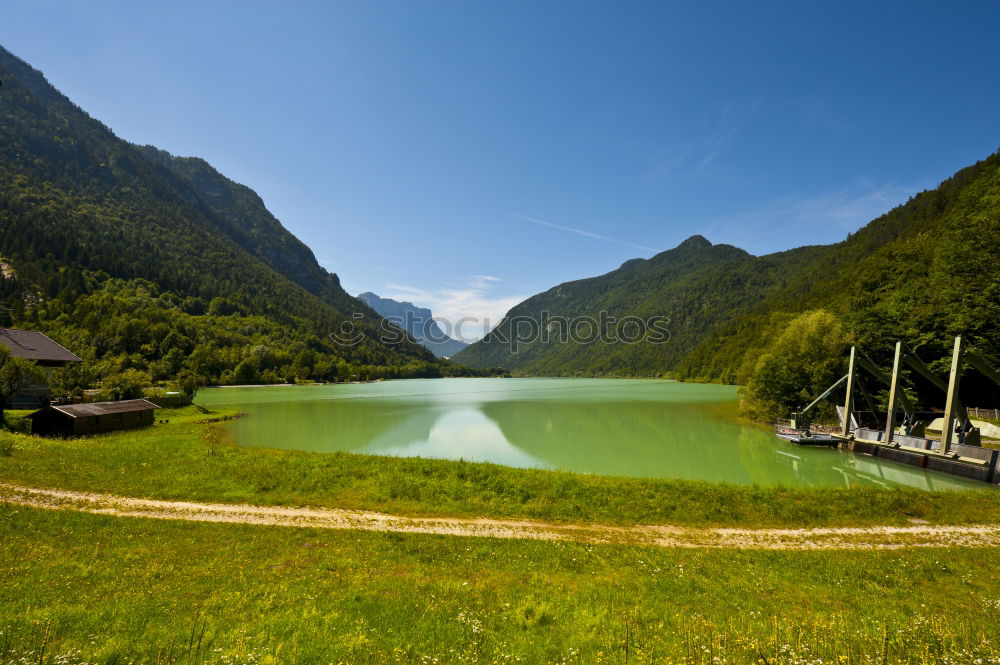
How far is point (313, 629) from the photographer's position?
6.91 metres

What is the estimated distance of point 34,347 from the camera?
156ft

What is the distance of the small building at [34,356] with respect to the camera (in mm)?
42688

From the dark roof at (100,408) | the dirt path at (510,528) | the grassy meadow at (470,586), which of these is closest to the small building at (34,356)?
the dark roof at (100,408)

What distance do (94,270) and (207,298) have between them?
126ft

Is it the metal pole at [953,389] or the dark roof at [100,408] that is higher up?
the metal pole at [953,389]

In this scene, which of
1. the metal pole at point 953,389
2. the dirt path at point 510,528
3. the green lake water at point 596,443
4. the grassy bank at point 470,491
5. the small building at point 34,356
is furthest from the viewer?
the small building at point 34,356

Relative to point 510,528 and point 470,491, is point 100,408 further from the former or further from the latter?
point 510,528

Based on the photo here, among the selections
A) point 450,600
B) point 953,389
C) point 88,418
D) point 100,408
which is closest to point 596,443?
point 953,389

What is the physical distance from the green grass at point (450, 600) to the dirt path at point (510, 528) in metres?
1.22

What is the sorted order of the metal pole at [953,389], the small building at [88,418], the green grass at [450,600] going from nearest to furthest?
the green grass at [450,600], the metal pole at [953,389], the small building at [88,418]

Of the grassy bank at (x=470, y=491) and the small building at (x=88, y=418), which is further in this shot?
the small building at (x=88, y=418)

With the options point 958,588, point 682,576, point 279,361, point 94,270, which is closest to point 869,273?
point 958,588

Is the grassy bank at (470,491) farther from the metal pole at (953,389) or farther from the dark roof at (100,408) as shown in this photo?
the dark roof at (100,408)

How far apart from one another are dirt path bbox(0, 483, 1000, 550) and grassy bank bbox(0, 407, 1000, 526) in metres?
0.91
